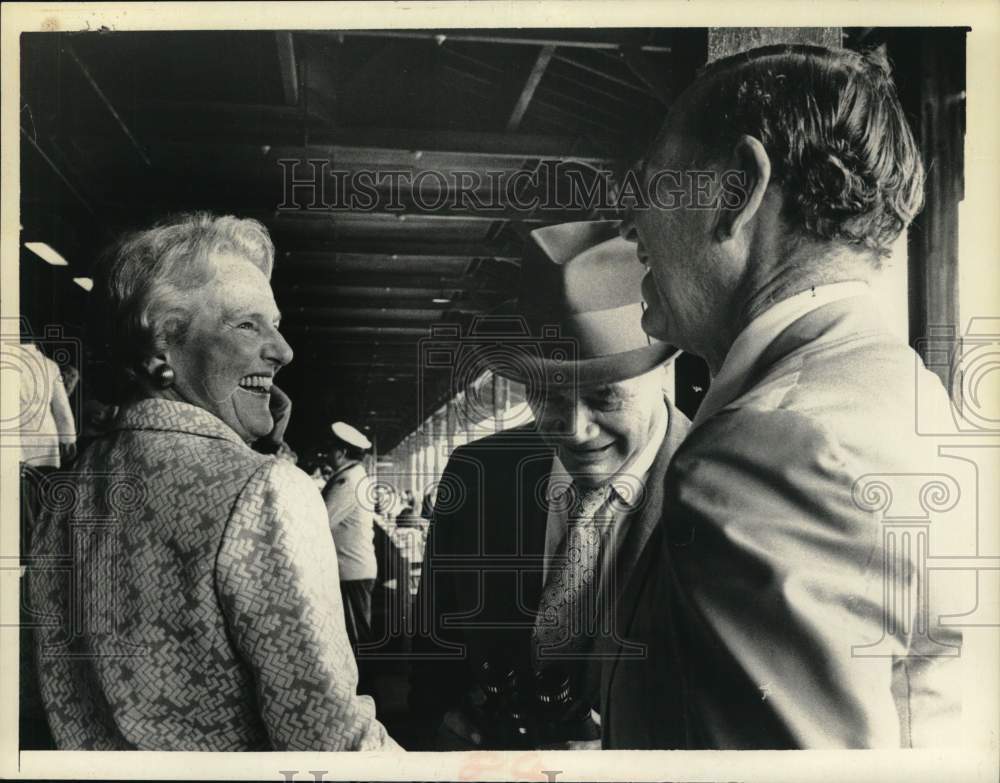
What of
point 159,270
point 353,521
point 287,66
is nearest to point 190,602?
point 353,521

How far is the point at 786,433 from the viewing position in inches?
101

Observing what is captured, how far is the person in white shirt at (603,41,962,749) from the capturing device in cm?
257

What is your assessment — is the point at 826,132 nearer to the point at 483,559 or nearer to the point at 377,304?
the point at 377,304

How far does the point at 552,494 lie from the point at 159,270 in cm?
127

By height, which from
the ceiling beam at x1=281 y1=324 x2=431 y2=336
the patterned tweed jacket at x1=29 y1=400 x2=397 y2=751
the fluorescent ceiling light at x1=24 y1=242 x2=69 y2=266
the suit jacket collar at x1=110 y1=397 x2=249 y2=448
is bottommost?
the patterned tweed jacket at x1=29 y1=400 x2=397 y2=751

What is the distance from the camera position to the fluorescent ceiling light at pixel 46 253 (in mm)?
2759

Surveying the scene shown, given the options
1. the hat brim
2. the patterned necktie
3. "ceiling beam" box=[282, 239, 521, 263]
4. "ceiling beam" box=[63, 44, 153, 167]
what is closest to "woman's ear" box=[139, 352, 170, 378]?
"ceiling beam" box=[282, 239, 521, 263]

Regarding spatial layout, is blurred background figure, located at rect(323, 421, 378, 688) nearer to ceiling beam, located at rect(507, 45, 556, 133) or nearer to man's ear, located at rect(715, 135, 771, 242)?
ceiling beam, located at rect(507, 45, 556, 133)

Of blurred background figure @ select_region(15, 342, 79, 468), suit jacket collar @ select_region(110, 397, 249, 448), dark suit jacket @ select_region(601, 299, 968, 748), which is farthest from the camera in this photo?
blurred background figure @ select_region(15, 342, 79, 468)

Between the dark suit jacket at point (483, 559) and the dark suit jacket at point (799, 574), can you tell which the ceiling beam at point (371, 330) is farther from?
the dark suit jacket at point (799, 574)

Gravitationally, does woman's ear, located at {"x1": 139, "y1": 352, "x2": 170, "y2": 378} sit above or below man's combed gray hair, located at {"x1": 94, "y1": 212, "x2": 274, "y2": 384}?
below

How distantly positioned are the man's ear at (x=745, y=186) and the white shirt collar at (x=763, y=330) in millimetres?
247

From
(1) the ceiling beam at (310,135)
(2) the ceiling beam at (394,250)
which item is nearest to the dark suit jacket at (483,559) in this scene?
(2) the ceiling beam at (394,250)

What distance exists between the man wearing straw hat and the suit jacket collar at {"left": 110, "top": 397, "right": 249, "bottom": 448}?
0.63 meters
